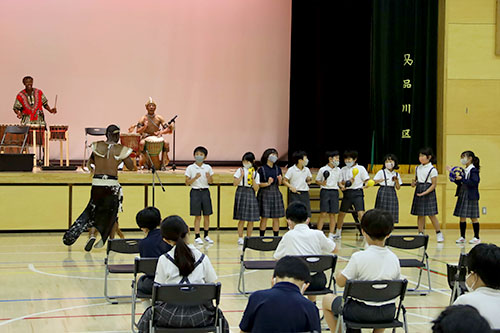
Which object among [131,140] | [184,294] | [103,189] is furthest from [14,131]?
[184,294]

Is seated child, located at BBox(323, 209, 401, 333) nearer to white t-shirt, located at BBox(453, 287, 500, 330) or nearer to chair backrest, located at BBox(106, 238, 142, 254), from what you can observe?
white t-shirt, located at BBox(453, 287, 500, 330)

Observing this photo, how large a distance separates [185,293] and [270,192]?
23.4ft

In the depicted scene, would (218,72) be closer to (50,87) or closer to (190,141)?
(190,141)

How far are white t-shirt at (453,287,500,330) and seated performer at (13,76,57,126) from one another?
448 inches

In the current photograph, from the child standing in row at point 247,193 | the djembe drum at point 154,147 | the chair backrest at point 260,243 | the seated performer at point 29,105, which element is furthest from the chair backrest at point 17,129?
the chair backrest at point 260,243

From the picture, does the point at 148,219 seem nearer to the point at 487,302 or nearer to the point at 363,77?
the point at 487,302

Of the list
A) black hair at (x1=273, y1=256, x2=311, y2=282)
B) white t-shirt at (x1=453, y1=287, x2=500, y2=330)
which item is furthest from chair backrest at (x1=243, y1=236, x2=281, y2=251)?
white t-shirt at (x1=453, y1=287, x2=500, y2=330)

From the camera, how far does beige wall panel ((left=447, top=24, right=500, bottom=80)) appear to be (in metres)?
14.3

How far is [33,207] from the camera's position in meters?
12.5

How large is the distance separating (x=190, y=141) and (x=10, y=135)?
4058 millimetres

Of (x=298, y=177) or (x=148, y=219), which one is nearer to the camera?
(x=148, y=219)

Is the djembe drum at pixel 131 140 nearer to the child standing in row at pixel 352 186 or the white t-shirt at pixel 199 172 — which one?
the white t-shirt at pixel 199 172

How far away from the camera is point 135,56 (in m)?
15.6

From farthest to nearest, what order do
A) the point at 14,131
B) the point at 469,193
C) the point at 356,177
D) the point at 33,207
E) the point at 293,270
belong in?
the point at 14,131 < the point at 33,207 < the point at 356,177 < the point at 469,193 < the point at 293,270
